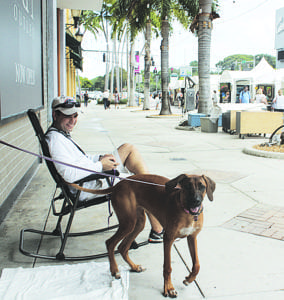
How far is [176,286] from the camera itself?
9.02ft

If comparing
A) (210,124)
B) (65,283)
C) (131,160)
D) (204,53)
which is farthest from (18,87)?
(204,53)

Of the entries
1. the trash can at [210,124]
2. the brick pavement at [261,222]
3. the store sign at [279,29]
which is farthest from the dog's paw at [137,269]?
the store sign at [279,29]

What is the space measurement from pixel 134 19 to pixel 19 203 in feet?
68.6

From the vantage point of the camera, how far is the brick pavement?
3.82 meters

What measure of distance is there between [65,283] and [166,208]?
97 cm

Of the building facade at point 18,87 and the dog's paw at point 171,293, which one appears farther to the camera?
the building facade at point 18,87

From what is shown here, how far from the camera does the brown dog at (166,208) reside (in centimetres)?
243

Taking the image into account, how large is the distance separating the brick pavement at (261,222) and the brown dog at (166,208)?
54.1 inches

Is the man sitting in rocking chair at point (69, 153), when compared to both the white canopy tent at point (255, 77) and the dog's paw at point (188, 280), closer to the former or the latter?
the dog's paw at point (188, 280)

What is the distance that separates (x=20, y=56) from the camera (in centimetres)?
498

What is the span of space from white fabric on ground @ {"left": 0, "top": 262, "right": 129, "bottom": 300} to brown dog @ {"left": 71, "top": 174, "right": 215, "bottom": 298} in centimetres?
14

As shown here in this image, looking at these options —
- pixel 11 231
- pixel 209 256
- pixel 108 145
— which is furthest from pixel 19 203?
pixel 108 145

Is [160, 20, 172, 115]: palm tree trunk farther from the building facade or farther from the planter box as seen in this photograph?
the building facade

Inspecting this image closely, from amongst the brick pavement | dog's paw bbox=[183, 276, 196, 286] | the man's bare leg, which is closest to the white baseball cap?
the man's bare leg
